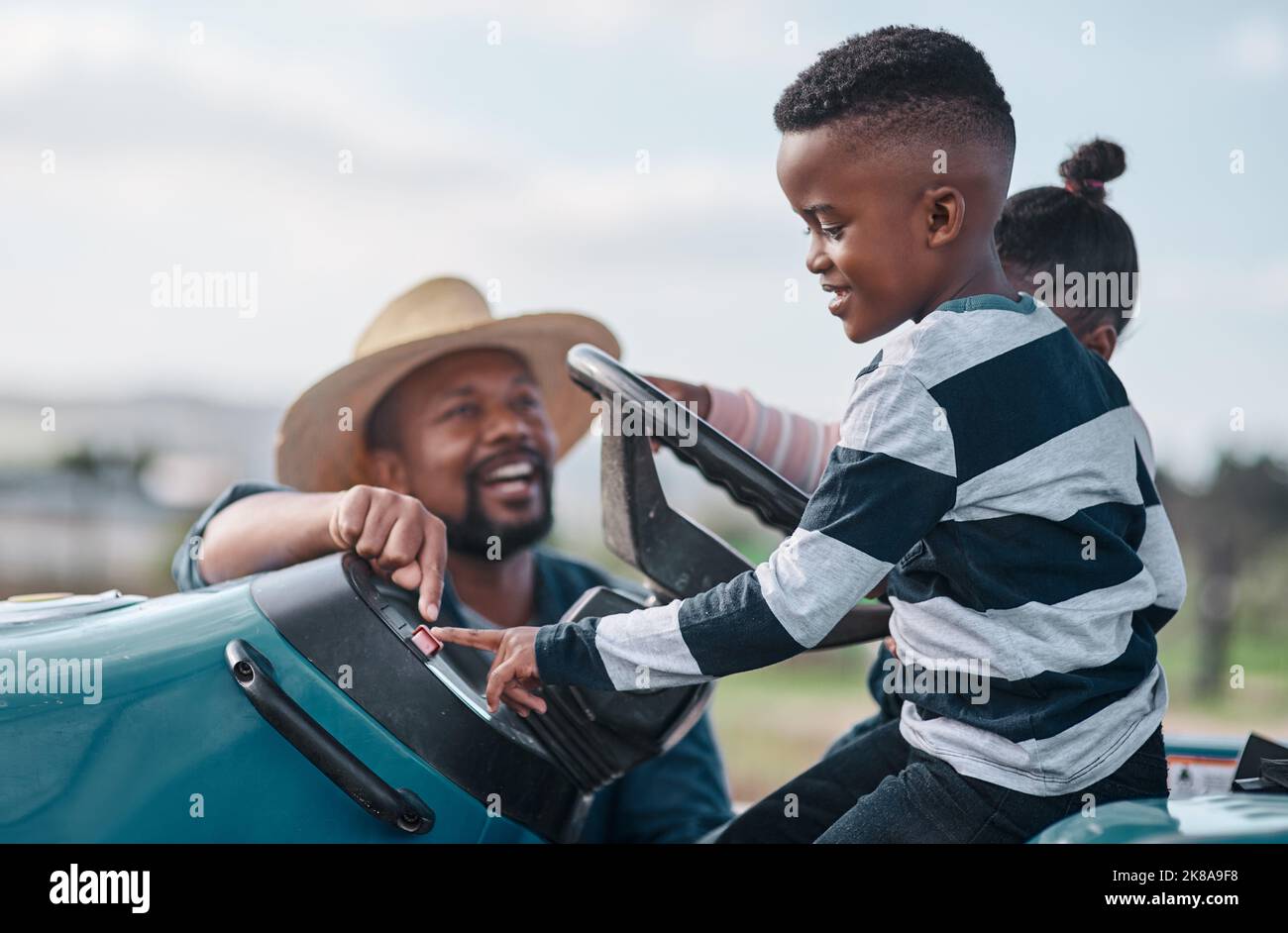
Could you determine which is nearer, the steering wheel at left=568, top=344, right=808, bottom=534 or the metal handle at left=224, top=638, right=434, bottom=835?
the metal handle at left=224, top=638, right=434, bottom=835

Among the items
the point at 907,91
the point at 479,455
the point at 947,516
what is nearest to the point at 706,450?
the point at 947,516

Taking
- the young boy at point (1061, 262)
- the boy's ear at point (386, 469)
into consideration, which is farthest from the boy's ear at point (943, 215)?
the boy's ear at point (386, 469)

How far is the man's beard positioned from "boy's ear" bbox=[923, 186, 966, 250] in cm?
115

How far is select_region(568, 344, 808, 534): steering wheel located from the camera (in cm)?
132

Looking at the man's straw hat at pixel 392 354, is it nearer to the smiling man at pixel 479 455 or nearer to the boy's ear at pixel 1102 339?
the smiling man at pixel 479 455

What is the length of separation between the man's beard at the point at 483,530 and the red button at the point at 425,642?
0.84m

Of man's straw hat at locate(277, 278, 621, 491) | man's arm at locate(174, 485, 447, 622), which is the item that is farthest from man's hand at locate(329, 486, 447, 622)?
man's straw hat at locate(277, 278, 621, 491)

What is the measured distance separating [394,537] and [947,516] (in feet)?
2.02

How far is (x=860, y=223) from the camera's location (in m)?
1.15

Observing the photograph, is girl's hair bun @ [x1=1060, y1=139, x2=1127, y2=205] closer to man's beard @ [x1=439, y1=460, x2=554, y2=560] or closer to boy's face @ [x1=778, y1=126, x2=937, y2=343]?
boy's face @ [x1=778, y1=126, x2=937, y2=343]

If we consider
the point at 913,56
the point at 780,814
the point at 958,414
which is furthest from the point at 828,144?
the point at 780,814

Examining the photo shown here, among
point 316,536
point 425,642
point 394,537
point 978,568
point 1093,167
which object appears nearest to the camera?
point 978,568

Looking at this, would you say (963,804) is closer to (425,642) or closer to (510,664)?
(510,664)
